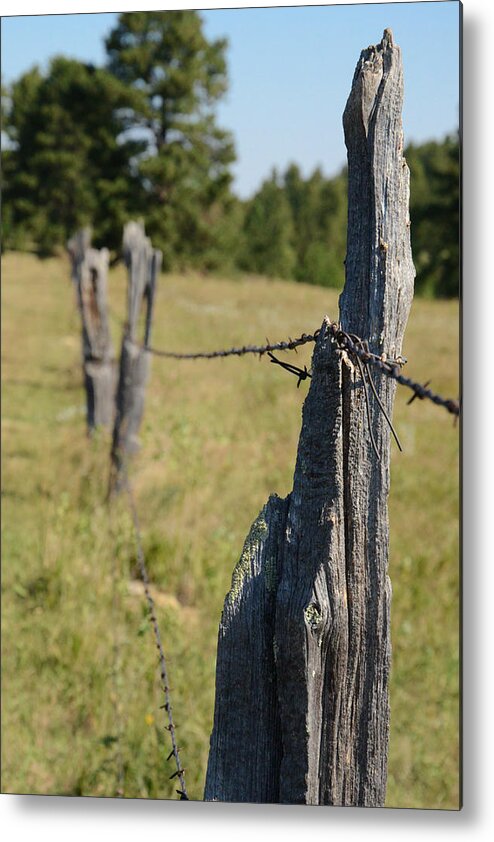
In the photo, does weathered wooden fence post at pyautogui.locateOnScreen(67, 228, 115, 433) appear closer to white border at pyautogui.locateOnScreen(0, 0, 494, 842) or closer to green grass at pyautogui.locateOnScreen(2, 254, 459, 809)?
green grass at pyautogui.locateOnScreen(2, 254, 459, 809)

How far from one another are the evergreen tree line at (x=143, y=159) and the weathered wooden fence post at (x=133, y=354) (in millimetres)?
8532

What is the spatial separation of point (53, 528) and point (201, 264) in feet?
62.8

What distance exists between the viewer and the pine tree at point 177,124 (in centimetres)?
1573

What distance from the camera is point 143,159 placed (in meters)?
18.5

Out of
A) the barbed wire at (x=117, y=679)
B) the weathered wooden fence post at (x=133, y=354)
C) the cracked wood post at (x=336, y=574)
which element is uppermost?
the weathered wooden fence post at (x=133, y=354)

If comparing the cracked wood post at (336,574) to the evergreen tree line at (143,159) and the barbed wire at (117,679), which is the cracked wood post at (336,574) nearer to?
the barbed wire at (117,679)

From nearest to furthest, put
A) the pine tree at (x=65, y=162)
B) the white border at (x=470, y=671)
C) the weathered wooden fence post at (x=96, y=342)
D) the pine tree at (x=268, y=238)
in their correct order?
the white border at (x=470, y=671) < the weathered wooden fence post at (x=96, y=342) < the pine tree at (x=65, y=162) < the pine tree at (x=268, y=238)

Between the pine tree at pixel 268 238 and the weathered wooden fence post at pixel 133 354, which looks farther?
the pine tree at pixel 268 238

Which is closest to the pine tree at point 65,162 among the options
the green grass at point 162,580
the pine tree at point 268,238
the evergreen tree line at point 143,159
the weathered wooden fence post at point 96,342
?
the evergreen tree line at point 143,159

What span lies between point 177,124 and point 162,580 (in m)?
14.9

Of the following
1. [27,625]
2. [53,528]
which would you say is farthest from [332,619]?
[53,528]

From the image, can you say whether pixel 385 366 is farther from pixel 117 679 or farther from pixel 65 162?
pixel 65 162

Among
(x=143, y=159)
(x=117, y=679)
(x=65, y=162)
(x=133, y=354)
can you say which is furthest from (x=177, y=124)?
(x=117, y=679)

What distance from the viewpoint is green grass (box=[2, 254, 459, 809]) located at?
9.84 ft
